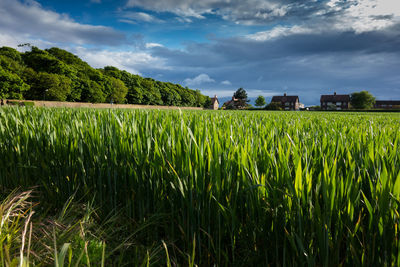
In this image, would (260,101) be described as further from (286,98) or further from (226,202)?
(226,202)

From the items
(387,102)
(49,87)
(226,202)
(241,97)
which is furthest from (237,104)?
(226,202)

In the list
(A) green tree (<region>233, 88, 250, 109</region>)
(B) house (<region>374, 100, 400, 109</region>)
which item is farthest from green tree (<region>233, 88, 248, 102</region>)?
(B) house (<region>374, 100, 400, 109</region>)

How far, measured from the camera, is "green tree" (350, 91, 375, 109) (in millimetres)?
92000

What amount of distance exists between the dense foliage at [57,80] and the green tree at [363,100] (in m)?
85.6

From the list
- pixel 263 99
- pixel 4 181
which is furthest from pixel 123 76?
pixel 263 99

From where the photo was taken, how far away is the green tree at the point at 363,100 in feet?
302

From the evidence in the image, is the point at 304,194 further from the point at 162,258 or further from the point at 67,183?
the point at 67,183

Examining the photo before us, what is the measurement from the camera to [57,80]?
36219 mm

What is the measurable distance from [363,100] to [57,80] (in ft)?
346

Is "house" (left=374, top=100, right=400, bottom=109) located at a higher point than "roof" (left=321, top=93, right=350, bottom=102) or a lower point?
lower

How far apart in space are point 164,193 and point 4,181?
257 cm

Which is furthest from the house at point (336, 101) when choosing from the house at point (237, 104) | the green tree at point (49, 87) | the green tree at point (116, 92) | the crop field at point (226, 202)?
the crop field at point (226, 202)

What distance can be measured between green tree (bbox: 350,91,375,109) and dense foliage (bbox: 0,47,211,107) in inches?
3371

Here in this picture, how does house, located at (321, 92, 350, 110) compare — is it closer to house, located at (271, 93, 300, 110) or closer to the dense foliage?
house, located at (271, 93, 300, 110)
